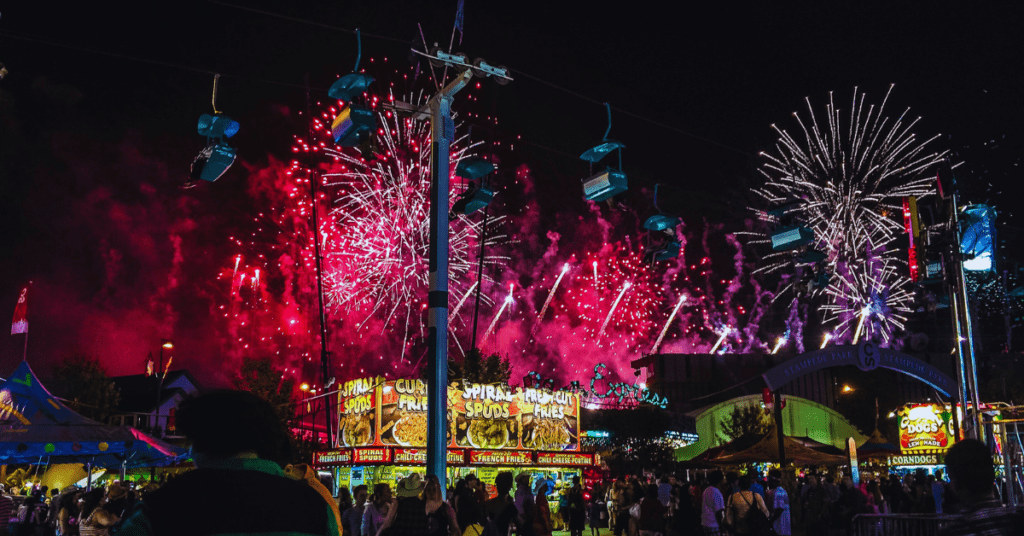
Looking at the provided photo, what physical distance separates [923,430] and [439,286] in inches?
711

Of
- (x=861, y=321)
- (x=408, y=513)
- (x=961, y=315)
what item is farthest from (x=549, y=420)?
(x=408, y=513)

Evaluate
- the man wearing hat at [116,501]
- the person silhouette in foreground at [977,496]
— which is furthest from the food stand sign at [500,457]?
the person silhouette in foreground at [977,496]

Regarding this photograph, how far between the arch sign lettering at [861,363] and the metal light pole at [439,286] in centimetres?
Result: 962

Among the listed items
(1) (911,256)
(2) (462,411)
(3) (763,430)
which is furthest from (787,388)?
(1) (911,256)

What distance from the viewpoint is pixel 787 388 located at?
5084 cm

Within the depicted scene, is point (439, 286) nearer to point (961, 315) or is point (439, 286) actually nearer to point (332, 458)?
point (961, 315)

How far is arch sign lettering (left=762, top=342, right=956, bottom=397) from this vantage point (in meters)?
17.1

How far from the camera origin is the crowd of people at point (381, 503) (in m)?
2.53

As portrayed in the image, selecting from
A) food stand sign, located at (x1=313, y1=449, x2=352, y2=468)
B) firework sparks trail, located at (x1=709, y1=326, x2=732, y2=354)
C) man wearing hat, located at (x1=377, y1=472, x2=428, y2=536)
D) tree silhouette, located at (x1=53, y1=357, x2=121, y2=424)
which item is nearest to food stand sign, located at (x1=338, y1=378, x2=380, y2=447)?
food stand sign, located at (x1=313, y1=449, x2=352, y2=468)

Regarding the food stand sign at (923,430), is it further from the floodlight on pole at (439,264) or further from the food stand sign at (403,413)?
the floodlight on pole at (439,264)

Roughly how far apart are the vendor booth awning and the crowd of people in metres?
2.57

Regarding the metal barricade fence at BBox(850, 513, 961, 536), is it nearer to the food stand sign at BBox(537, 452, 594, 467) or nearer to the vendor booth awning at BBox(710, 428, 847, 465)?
the vendor booth awning at BBox(710, 428, 847, 465)

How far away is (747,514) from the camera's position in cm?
1102

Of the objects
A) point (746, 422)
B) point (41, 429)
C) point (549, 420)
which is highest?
point (41, 429)
